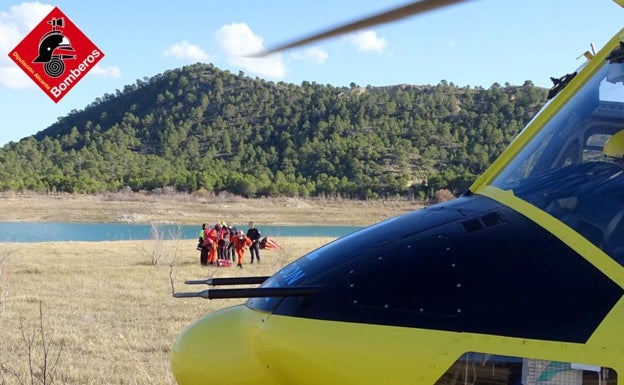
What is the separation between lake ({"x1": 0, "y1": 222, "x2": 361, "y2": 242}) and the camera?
1694 inches

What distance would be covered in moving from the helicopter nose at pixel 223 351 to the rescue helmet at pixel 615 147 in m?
1.64

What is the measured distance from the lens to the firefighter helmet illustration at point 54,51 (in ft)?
52.4

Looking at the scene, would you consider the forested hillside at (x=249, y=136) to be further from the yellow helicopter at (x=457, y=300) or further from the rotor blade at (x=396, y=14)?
the rotor blade at (x=396, y=14)

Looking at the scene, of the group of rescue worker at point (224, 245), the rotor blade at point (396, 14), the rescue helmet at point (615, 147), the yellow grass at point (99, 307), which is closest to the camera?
the rotor blade at point (396, 14)

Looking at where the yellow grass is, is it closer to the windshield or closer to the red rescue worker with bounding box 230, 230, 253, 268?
the red rescue worker with bounding box 230, 230, 253, 268

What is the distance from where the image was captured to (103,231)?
49219 millimetres

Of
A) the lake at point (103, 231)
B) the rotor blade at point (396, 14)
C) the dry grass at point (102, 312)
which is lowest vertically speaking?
the lake at point (103, 231)

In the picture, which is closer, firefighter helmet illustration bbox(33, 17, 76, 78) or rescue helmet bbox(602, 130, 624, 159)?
rescue helmet bbox(602, 130, 624, 159)

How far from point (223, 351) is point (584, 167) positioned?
1.66 metres

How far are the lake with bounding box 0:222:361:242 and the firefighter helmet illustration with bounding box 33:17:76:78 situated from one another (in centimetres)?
2500

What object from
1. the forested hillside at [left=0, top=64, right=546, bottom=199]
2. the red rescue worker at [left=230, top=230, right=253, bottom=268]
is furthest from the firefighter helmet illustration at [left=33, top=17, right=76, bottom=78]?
the forested hillside at [left=0, top=64, right=546, bottom=199]

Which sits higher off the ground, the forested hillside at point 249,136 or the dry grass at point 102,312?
the forested hillside at point 249,136

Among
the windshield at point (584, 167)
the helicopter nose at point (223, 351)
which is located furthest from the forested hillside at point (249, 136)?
the helicopter nose at point (223, 351)

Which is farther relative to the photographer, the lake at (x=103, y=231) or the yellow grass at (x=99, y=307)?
the lake at (x=103, y=231)
